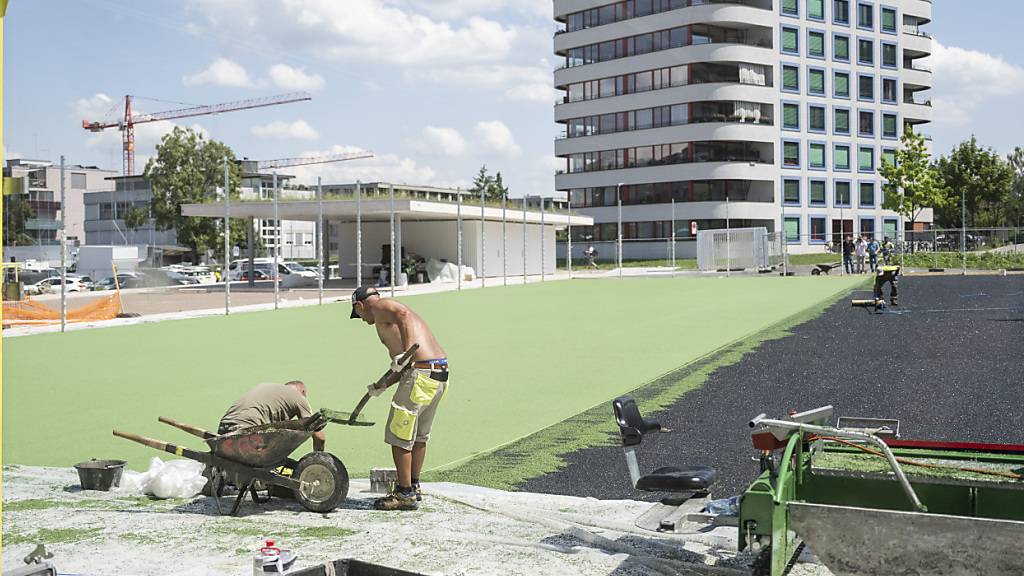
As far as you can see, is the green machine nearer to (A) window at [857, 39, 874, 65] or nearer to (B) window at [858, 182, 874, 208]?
(B) window at [858, 182, 874, 208]

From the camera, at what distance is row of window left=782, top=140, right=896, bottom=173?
268ft

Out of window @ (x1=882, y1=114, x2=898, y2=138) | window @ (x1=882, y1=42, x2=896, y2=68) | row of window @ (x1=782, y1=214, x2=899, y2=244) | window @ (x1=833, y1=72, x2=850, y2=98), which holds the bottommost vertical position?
row of window @ (x1=782, y1=214, x2=899, y2=244)

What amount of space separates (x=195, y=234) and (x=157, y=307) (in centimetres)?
3890

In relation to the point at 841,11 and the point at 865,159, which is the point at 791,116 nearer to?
the point at 865,159

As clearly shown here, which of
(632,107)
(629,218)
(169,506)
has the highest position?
(632,107)

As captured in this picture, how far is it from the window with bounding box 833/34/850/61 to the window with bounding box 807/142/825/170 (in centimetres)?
781

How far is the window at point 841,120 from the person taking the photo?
84.4 m

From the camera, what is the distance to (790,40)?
82.0 m

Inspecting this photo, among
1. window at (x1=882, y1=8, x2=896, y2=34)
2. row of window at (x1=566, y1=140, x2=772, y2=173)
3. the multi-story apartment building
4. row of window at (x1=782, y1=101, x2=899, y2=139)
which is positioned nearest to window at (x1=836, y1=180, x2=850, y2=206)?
the multi-story apartment building

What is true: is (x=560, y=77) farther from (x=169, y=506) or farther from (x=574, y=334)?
(x=169, y=506)

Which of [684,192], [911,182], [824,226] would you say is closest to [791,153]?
[824,226]

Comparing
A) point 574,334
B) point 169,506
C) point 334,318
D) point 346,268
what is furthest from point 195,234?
point 169,506

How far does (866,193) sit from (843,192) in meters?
2.70

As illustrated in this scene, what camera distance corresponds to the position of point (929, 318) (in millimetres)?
22578
